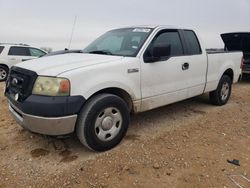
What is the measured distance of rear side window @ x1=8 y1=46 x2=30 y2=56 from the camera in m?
11.0

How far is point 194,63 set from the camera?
487 centimetres

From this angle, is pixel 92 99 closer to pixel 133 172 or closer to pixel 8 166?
pixel 133 172

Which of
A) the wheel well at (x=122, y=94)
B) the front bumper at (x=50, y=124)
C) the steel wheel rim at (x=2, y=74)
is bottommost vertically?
the steel wheel rim at (x=2, y=74)

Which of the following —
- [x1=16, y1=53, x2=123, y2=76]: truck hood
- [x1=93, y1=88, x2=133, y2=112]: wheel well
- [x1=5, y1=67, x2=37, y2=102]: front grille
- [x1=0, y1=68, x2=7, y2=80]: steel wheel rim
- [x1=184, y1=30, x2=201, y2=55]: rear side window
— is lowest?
[x1=0, y1=68, x2=7, y2=80]: steel wheel rim

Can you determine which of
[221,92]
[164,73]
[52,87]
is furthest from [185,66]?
[52,87]

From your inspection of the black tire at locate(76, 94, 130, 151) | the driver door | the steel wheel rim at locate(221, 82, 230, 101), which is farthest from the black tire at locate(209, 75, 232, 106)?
the black tire at locate(76, 94, 130, 151)

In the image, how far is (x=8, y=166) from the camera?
10.7 feet

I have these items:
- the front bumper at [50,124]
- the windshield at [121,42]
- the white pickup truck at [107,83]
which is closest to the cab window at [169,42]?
the white pickup truck at [107,83]

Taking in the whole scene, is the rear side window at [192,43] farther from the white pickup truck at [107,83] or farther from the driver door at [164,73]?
the driver door at [164,73]

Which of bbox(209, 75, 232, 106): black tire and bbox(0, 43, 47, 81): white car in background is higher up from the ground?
bbox(0, 43, 47, 81): white car in background

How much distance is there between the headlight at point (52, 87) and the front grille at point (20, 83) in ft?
0.38

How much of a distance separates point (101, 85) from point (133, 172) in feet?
3.86

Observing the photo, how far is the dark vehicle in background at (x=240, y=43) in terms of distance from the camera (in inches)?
360

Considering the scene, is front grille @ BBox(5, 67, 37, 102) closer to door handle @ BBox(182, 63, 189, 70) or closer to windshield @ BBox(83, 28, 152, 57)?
windshield @ BBox(83, 28, 152, 57)
